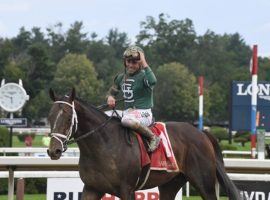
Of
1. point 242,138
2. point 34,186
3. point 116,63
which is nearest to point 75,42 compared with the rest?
point 116,63

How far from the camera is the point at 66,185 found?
8.35 metres

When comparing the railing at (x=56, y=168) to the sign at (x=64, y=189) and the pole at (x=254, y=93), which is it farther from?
the pole at (x=254, y=93)

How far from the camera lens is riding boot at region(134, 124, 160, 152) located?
7051 mm

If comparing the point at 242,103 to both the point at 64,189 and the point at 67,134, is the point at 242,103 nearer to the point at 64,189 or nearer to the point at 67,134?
the point at 64,189

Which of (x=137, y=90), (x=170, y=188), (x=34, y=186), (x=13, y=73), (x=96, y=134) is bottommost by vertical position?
(x=34, y=186)

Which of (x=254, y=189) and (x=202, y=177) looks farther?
(x=254, y=189)

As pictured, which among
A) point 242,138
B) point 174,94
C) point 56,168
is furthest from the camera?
point 174,94

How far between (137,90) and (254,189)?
223 centimetres

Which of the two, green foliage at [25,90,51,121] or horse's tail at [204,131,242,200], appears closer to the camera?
horse's tail at [204,131,242,200]

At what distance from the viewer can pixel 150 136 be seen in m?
7.11

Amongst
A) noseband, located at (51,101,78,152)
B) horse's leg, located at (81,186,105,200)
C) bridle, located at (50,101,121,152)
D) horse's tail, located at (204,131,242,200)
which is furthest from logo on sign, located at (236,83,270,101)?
noseband, located at (51,101,78,152)

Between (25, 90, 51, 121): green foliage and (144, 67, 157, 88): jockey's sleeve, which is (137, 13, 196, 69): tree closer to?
(25, 90, 51, 121): green foliage

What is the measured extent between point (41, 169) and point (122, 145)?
7.42ft

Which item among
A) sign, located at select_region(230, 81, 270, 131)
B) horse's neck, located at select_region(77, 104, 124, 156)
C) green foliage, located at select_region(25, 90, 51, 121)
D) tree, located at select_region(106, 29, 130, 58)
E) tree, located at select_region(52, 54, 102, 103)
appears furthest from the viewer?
tree, located at select_region(106, 29, 130, 58)
